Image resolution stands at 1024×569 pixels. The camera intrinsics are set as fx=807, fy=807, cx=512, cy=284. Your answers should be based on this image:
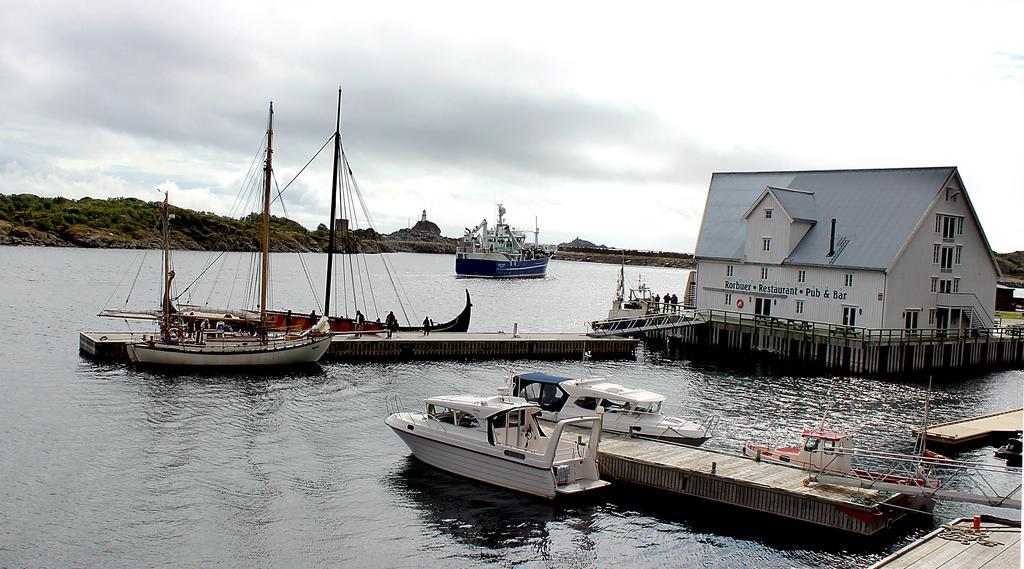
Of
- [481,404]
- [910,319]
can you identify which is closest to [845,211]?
[910,319]

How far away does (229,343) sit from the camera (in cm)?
4953

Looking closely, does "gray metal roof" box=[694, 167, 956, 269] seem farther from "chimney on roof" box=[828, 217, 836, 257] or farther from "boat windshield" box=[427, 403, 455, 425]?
"boat windshield" box=[427, 403, 455, 425]

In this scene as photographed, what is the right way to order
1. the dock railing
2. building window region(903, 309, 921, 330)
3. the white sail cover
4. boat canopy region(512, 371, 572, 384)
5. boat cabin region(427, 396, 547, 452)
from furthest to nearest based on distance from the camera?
building window region(903, 309, 921, 330) < the dock railing < the white sail cover < boat canopy region(512, 371, 572, 384) < boat cabin region(427, 396, 547, 452)

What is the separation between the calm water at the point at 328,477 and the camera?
22797 millimetres

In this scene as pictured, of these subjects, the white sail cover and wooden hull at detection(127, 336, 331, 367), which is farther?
the white sail cover

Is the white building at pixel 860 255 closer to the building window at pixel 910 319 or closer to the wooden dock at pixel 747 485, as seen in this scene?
the building window at pixel 910 319

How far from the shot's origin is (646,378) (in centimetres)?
5181

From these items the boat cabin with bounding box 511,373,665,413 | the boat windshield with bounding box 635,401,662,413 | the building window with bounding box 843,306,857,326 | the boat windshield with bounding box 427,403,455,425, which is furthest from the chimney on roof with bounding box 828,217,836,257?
the boat windshield with bounding box 427,403,455,425

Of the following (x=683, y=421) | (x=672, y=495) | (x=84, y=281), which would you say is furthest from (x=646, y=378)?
(x=84, y=281)

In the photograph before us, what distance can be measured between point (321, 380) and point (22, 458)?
18700 millimetres

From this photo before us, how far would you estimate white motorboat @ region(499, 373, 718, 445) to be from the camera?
31.8 metres

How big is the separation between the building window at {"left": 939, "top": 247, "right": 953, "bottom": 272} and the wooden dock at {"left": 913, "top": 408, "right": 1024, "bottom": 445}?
82.3 ft

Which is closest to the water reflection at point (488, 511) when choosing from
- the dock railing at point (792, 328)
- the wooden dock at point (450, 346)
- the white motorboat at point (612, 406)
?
the white motorboat at point (612, 406)

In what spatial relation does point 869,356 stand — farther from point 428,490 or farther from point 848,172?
point 428,490
